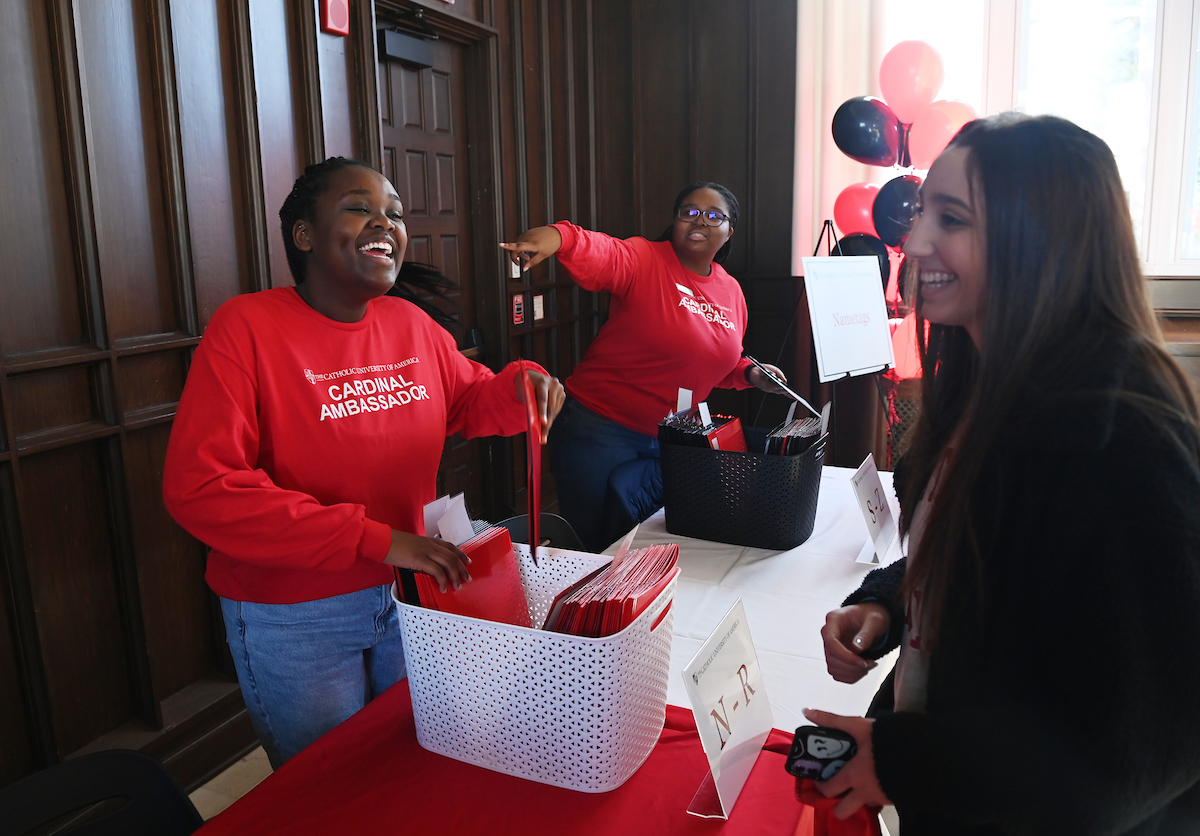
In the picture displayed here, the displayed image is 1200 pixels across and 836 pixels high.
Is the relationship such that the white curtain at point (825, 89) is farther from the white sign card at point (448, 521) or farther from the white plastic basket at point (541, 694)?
the white plastic basket at point (541, 694)

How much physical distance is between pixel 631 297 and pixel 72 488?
1535mm

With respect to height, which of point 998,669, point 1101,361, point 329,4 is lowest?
point 998,669

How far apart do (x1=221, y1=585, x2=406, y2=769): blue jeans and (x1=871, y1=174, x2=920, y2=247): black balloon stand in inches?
119

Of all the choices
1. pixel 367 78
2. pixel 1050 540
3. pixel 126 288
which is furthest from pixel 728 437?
pixel 367 78

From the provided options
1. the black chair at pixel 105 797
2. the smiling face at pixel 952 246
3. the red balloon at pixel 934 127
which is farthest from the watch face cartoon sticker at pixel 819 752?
the red balloon at pixel 934 127

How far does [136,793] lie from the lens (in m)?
1.01

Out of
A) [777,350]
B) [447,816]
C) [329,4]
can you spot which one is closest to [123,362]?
[329,4]

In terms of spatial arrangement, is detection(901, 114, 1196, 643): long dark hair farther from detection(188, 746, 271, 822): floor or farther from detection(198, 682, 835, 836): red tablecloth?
detection(188, 746, 271, 822): floor

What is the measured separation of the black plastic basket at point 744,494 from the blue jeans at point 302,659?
29.4 inches

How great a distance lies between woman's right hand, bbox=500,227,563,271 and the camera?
1.88 metres

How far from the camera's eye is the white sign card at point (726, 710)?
829mm

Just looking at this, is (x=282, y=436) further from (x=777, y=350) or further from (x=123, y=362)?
(x=777, y=350)

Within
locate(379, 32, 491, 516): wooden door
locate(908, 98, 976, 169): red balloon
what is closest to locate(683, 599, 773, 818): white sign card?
locate(379, 32, 491, 516): wooden door

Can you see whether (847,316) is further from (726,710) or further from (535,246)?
(726,710)
